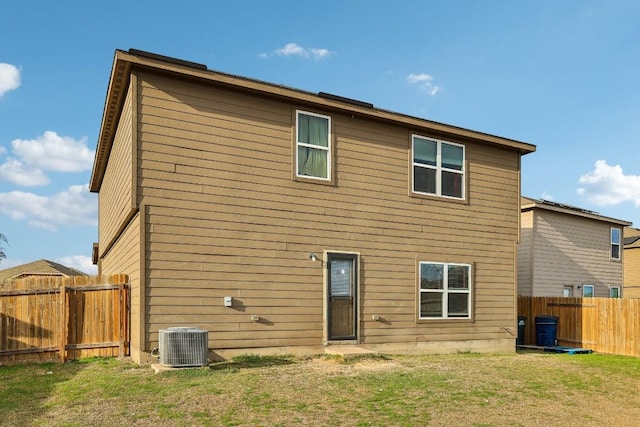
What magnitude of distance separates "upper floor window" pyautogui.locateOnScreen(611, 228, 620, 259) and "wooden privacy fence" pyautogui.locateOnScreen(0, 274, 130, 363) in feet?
71.1

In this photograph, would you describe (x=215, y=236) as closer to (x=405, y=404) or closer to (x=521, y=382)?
(x=405, y=404)

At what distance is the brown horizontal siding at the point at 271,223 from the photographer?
32.0 ft

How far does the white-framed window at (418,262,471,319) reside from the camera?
12766 millimetres

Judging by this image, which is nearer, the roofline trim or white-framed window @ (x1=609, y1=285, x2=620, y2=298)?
the roofline trim

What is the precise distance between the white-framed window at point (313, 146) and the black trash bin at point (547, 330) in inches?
337

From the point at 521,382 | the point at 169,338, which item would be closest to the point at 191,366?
the point at 169,338

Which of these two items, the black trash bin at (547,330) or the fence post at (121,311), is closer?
the fence post at (121,311)

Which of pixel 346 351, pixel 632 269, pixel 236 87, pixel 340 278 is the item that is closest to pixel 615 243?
pixel 632 269

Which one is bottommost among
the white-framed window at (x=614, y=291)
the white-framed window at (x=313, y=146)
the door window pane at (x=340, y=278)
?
the white-framed window at (x=614, y=291)

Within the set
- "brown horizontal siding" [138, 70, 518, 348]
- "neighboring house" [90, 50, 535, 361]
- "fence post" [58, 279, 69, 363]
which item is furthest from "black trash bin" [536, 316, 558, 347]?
"fence post" [58, 279, 69, 363]

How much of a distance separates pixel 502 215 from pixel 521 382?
247 inches

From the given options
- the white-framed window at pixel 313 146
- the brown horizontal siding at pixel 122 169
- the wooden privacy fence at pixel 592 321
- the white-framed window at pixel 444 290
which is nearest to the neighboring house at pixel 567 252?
the wooden privacy fence at pixel 592 321

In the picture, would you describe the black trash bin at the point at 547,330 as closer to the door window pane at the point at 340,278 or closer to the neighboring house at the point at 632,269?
the door window pane at the point at 340,278

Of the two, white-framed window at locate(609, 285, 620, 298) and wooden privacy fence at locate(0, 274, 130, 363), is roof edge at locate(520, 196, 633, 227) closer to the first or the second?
white-framed window at locate(609, 285, 620, 298)
